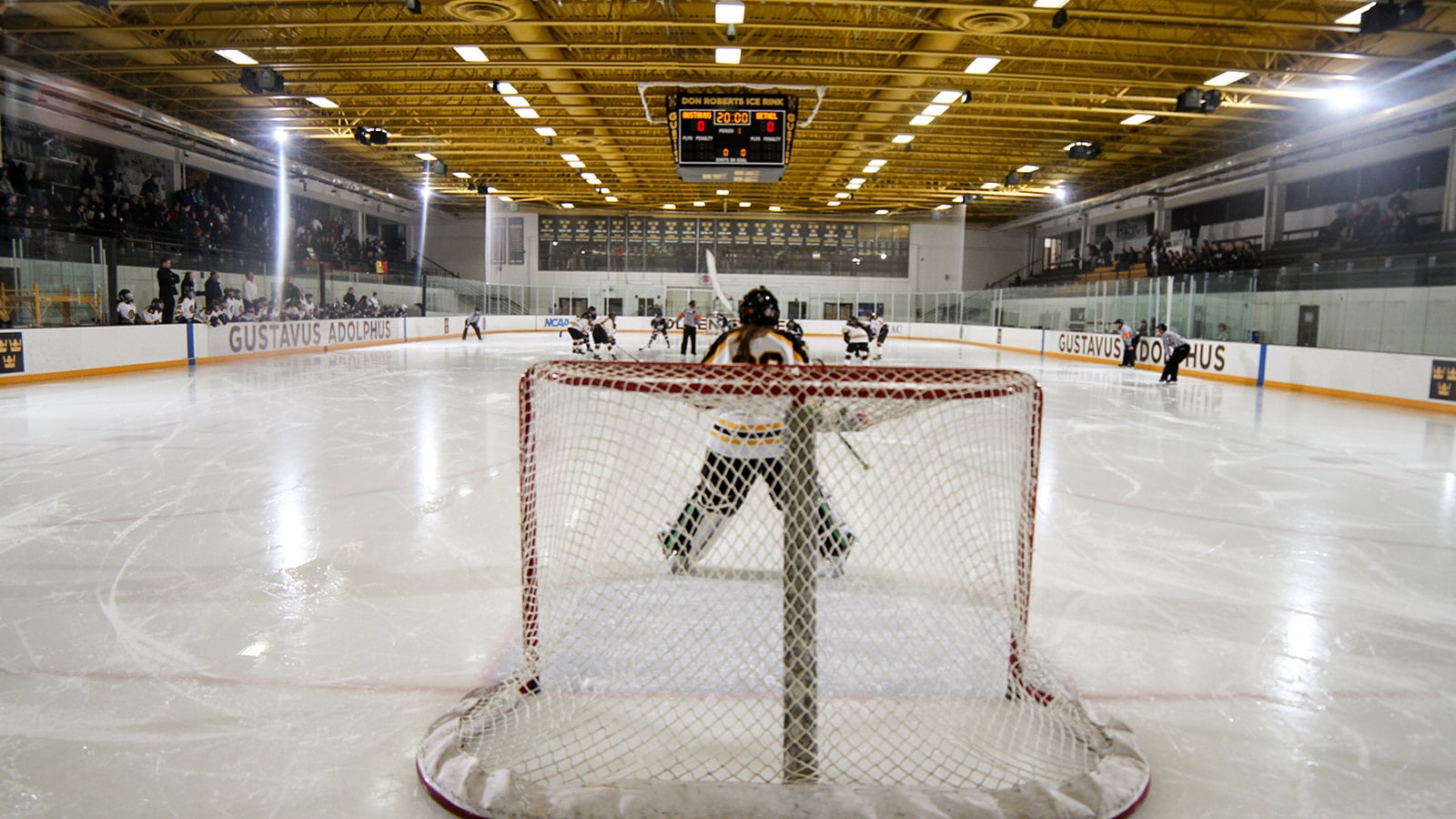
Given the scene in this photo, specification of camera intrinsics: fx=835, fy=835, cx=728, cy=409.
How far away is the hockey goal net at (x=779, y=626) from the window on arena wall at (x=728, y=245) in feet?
107

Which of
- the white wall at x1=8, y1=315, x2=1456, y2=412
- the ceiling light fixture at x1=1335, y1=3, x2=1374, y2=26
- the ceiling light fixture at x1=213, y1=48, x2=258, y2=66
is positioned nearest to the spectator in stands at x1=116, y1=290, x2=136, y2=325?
the white wall at x1=8, y1=315, x2=1456, y2=412

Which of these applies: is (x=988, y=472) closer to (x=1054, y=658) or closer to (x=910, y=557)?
(x=910, y=557)

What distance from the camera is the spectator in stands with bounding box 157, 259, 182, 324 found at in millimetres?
14320

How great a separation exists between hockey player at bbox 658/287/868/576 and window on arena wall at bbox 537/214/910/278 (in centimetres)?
3218

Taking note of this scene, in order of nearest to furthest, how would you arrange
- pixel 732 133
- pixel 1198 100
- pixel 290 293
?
1. pixel 732 133
2. pixel 1198 100
3. pixel 290 293

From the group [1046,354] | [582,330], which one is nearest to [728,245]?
[1046,354]

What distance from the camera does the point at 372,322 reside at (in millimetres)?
22344

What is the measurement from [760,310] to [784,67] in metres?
11.3

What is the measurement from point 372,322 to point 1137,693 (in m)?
22.6

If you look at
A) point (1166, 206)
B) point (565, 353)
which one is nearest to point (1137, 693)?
point (565, 353)

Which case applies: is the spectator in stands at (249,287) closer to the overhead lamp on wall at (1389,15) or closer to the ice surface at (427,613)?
the ice surface at (427,613)

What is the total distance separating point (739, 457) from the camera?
3.04 m

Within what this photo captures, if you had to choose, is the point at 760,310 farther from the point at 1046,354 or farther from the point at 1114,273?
the point at 1114,273

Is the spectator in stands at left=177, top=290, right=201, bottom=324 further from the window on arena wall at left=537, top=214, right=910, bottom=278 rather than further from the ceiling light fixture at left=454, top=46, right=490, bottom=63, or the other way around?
the window on arena wall at left=537, top=214, right=910, bottom=278
